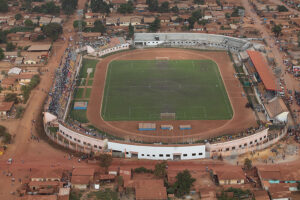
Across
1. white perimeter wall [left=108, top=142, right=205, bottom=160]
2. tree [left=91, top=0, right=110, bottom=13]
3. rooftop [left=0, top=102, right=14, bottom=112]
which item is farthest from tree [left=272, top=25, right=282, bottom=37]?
rooftop [left=0, top=102, right=14, bottom=112]

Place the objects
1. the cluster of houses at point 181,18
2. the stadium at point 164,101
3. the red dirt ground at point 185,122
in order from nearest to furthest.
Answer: the stadium at point 164,101, the red dirt ground at point 185,122, the cluster of houses at point 181,18

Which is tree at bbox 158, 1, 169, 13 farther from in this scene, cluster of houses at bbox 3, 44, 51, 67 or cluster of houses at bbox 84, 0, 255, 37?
cluster of houses at bbox 3, 44, 51, 67

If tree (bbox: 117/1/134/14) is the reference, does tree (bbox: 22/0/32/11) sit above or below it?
above

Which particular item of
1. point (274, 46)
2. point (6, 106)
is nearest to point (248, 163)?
point (6, 106)

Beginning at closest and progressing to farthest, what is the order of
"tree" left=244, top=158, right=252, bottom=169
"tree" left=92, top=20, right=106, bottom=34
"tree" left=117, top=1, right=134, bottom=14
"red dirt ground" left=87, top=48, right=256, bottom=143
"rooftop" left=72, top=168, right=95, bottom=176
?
"rooftop" left=72, top=168, right=95, bottom=176 < "tree" left=244, top=158, right=252, bottom=169 < "red dirt ground" left=87, top=48, right=256, bottom=143 < "tree" left=92, top=20, right=106, bottom=34 < "tree" left=117, top=1, right=134, bottom=14

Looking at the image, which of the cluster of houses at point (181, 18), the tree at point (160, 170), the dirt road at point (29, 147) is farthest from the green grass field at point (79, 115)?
the cluster of houses at point (181, 18)

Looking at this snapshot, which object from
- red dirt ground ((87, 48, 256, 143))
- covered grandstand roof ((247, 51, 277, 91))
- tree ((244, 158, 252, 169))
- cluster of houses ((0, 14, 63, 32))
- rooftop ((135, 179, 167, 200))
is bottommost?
rooftop ((135, 179, 167, 200))

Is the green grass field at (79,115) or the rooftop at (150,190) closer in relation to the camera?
the rooftop at (150,190)

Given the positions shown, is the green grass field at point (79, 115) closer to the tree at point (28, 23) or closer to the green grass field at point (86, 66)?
the green grass field at point (86, 66)
